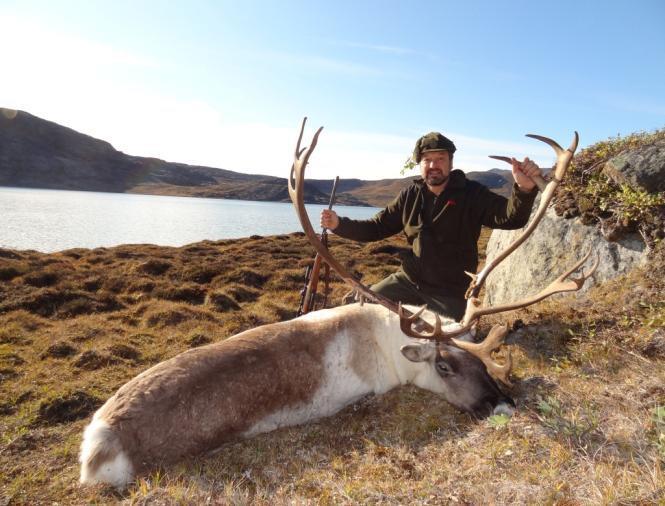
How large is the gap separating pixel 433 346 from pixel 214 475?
2.42 meters

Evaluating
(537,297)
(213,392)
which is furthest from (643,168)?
(213,392)

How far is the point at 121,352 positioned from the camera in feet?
26.8

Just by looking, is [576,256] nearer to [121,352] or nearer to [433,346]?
[433,346]

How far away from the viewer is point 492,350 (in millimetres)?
4488

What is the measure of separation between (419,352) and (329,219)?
92.1 inches

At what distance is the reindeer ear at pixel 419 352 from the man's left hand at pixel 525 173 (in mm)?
2203

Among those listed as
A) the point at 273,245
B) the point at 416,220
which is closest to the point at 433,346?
the point at 416,220

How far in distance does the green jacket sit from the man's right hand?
0.69ft

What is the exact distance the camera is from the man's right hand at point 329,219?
606 cm

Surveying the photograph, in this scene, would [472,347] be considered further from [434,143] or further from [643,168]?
[643,168]

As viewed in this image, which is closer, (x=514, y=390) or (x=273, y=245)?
(x=514, y=390)

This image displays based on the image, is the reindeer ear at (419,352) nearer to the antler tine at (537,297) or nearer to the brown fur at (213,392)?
the antler tine at (537,297)

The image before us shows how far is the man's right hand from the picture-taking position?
6062 millimetres

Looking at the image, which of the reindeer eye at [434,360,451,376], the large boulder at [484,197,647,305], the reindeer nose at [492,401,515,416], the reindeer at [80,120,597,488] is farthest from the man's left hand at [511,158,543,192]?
the reindeer nose at [492,401,515,416]
